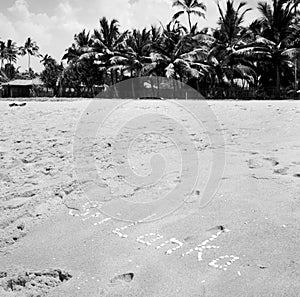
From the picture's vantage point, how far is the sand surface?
7.57 feet

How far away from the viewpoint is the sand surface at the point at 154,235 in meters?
2.31

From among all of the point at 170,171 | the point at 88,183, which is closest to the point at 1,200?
the point at 88,183

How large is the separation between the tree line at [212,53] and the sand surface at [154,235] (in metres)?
18.8

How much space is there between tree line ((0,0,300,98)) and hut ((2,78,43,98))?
21.1 ft

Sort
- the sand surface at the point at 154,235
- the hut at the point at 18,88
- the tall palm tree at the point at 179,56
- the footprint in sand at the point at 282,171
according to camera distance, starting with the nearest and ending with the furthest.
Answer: the sand surface at the point at 154,235
the footprint in sand at the point at 282,171
the tall palm tree at the point at 179,56
the hut at the point at 18,88

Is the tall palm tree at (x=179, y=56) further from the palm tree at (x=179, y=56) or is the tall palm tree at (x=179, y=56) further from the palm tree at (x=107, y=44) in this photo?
the palm tree at (x=107, y=44)

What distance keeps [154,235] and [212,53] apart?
22600 mm

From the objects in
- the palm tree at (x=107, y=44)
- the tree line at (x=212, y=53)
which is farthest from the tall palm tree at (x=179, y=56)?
the palm tree at (x=107, y=44)

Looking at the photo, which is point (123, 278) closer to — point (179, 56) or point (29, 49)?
point (179, 56)

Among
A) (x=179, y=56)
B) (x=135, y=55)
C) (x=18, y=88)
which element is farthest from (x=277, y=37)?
(x=18, y=88)

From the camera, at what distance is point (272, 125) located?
23.6 feet

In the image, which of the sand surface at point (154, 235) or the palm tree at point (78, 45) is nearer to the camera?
the sand surface at point (154, 235)

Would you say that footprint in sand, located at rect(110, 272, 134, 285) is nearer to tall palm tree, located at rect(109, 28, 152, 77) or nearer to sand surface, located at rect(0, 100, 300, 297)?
sand surface, located at rect(0, 100, 300, 297)

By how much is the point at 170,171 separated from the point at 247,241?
1922mm
